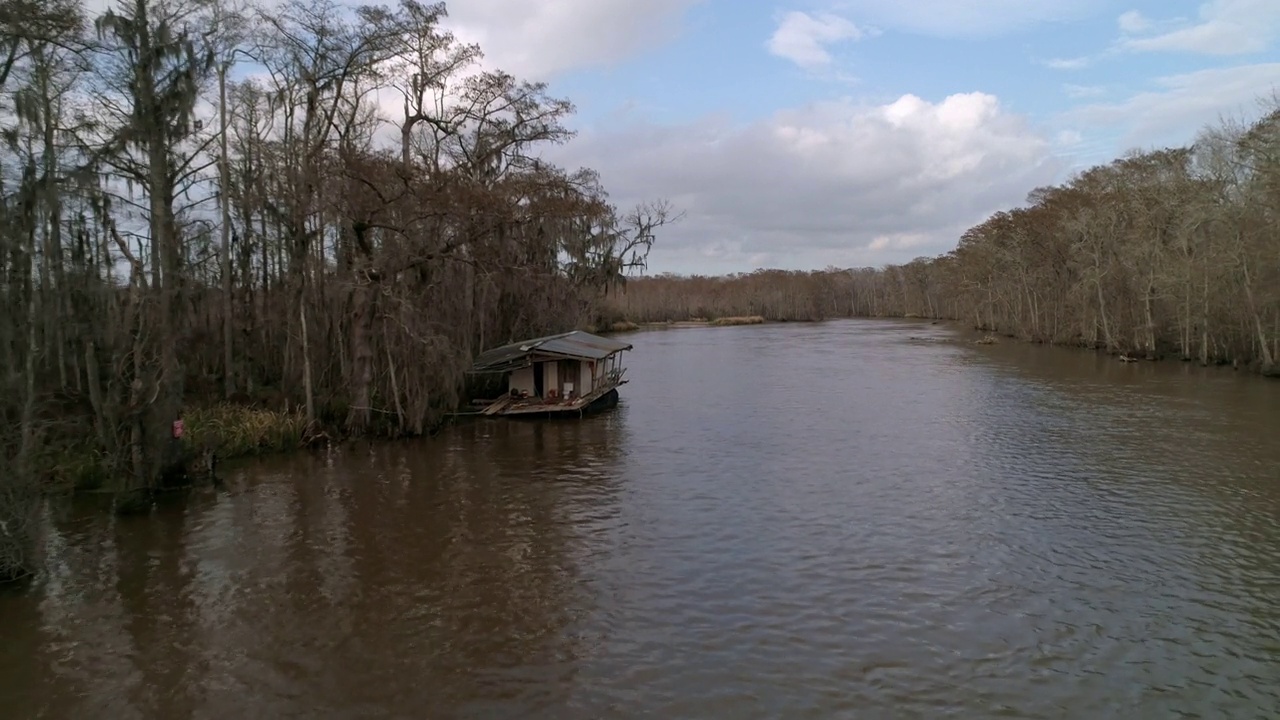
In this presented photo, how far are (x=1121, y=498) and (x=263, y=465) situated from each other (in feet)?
56.8

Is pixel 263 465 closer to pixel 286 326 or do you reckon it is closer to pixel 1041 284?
pixel 286 326

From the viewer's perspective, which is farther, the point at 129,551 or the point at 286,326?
the point at 286,326

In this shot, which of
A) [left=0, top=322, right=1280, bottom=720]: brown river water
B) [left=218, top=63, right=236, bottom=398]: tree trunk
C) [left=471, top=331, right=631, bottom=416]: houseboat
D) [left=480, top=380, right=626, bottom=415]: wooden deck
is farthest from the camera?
[left=471, top=331, right=631, bottom=416]: houseboat

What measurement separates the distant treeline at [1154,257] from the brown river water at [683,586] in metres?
14.6

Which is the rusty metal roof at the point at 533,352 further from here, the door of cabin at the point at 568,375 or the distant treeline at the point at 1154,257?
the distant treeline at the point at 1154,257

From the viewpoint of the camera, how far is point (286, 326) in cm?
2180

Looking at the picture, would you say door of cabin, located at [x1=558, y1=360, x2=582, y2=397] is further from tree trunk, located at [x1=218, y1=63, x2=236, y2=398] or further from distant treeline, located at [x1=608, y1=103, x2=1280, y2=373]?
distant treeline, located at [x1=608, y1=103, x2=1280, y2=373]

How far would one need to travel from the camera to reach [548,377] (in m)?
25.5

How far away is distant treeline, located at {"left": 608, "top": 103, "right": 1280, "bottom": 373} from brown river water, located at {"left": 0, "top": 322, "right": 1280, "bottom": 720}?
1460 centimetres

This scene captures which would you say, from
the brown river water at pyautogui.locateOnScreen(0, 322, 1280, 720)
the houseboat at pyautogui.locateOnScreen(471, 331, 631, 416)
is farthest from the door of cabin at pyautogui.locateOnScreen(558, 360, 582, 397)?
the brown river water at pyautogui.locateOnScreen(0, 322, 1280, 720)

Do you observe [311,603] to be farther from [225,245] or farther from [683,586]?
[225,245]

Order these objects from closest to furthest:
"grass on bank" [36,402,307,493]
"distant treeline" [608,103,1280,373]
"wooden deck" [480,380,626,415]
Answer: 1. "grass on bank" [36,402,307,493]
2. "wooden deck" [480,380,626,415]
3. "distant treeline" [608,103,1280,373]

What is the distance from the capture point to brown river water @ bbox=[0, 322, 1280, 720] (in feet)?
25.2

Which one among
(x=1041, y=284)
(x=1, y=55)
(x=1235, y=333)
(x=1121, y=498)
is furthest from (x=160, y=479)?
(x=1041, y=284)
